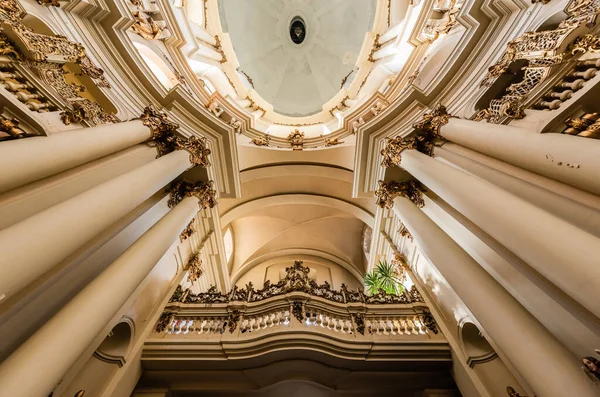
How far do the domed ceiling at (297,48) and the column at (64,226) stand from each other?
1481 centimetres

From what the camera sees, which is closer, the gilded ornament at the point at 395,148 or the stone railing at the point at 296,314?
the stone railing at the point at 296,314

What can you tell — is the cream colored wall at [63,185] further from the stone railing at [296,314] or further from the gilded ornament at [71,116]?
the stone railing at [296,314]

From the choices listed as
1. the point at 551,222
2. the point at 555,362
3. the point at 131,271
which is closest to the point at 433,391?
the point at 555,362

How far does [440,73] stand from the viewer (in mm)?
6066

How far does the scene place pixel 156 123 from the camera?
17.5 feet

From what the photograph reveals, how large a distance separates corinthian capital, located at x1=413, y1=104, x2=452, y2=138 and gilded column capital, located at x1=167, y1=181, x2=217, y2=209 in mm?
5200

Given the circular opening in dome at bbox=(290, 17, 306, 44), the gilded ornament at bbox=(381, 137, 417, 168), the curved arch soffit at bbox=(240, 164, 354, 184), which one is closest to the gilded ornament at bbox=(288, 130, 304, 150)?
the curved arch soffit at bbox=(240, 164, 354, 184)

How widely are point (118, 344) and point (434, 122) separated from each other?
25.1ft

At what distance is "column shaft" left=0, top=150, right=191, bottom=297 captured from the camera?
2234mm

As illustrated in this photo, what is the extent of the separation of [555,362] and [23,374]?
5332 mm

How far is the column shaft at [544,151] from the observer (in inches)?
103

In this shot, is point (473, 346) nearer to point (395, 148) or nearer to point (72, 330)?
point (395, 148)

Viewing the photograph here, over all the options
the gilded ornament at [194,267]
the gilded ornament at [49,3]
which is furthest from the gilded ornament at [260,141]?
the gilded ornament at [49,3]

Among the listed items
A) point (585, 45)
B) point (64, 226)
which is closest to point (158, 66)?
point (64, 226)
